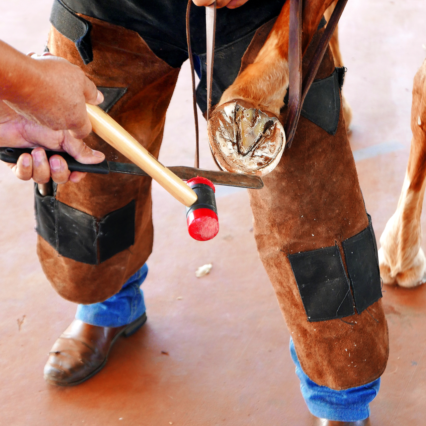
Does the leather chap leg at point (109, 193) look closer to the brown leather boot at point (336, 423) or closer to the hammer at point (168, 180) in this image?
the hammer at point (168, 180)

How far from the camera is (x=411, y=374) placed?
1.34 meters

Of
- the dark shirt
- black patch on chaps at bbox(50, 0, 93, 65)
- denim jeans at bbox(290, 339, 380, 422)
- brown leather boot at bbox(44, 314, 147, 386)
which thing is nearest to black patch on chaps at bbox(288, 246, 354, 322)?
denim jeans at bbox(290, 339, 380, 422)

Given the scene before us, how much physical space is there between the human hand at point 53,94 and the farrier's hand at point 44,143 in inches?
3.8

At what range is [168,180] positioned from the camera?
0.73 metres

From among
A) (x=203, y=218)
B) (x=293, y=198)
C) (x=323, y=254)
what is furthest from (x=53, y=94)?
(x=323, y=254)

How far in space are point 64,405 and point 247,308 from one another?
0.61 meters

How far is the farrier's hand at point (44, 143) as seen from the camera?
0.80 meters

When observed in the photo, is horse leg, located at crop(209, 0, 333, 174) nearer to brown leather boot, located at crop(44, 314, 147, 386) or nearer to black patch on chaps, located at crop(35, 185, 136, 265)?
black patch on chaps, located at crop(35, 185, 136, 265)

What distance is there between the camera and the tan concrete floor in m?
1.29

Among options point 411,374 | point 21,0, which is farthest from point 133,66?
point 21,0

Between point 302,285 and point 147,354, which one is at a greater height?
point 302,285

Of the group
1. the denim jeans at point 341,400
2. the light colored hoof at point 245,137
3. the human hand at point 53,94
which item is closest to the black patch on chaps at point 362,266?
the denim jeans at point 341,400

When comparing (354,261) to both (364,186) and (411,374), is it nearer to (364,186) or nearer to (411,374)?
(411,374)

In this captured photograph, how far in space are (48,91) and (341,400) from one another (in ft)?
2.96
